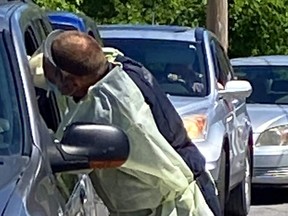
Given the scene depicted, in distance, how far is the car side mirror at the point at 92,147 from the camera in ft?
12.7

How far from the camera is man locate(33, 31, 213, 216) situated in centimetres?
419

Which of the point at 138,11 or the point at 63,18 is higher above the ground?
the point at 63,18

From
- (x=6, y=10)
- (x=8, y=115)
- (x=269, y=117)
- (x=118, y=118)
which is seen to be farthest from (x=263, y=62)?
(x=8, y=115)

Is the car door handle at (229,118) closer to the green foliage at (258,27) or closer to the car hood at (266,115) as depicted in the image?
the car hood at (266,115)

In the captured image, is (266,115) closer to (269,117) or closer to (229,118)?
(269,117)

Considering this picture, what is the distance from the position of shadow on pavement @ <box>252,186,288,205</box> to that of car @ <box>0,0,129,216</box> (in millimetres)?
7693

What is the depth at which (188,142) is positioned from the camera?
5082mm

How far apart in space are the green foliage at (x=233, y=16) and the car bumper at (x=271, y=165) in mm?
7511

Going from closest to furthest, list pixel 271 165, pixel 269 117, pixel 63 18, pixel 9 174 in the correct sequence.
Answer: pixel 9 174 < pixel 63 18 < pixel 271 165 < pixel 269 117

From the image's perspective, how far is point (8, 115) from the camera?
13.5 feet

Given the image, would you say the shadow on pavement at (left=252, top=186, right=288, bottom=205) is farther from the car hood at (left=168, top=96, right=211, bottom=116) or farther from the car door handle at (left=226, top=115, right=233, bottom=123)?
the car hood at (left=168, top=96, right=211, bottom=116)

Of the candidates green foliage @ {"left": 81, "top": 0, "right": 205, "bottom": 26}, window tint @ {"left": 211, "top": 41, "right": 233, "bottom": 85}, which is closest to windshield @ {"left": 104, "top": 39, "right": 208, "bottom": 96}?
window tint @ {"left": 211, "top": 41, "right": 233, "bottom": 85}

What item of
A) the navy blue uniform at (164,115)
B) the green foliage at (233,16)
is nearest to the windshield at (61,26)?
the navy blue uniform at (164,115)

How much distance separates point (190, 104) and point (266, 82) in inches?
180
